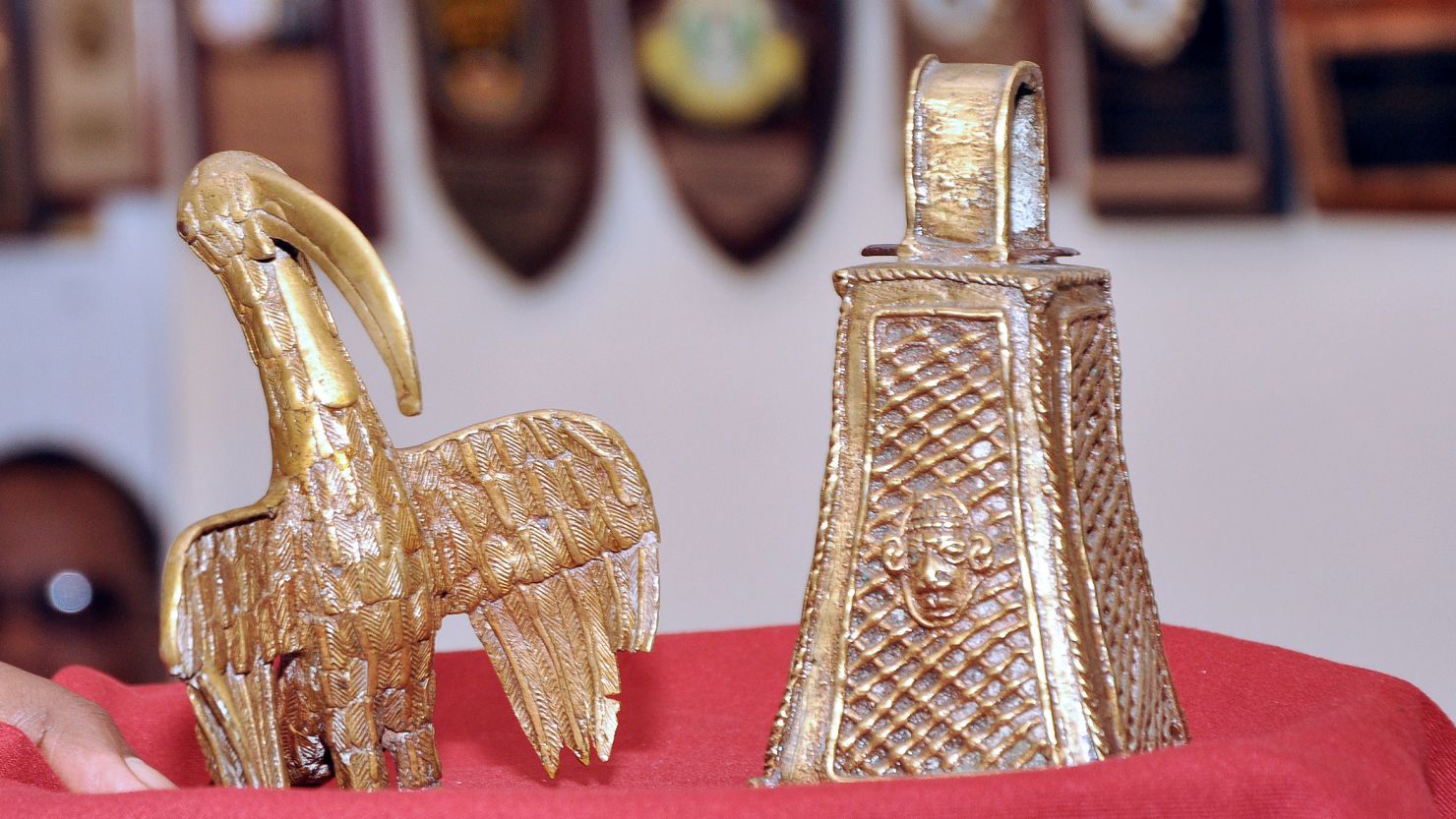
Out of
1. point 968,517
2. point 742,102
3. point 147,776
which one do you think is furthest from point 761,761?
point 742,102

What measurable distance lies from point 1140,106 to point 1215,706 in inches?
37.7

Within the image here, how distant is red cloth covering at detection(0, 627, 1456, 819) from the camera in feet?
2.32

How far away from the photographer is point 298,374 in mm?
885

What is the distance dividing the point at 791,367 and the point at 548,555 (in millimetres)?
1180

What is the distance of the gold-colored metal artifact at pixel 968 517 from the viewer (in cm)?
83

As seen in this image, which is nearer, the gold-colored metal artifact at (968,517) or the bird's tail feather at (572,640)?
the gold-colored metal artifact at (968,517)

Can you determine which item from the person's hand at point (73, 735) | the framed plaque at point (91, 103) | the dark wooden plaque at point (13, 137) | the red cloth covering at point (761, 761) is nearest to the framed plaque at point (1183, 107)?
the red cloth covering at point (761, 761)

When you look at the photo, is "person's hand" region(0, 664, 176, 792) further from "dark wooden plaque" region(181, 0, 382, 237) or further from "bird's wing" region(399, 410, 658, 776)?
"dark wooden plaque" region(181, 0, 382, 237)

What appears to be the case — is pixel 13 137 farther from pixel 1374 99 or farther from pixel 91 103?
pixel 1374 99

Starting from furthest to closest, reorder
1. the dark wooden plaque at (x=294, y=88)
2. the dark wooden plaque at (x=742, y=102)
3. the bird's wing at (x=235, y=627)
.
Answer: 1. the dark wooden plaque at (x=294, y=88)
2. the dark wooden plaque at (x=742, y=102)
3. the bird's wing at (x=235, y=627)

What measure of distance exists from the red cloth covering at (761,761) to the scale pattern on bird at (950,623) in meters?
0.09

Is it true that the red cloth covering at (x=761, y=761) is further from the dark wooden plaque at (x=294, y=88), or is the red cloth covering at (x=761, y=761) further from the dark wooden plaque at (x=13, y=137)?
the dark wooden plaque at (x=13, y=137)

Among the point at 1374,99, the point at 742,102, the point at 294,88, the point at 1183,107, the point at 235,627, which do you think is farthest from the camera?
the point at 294,88

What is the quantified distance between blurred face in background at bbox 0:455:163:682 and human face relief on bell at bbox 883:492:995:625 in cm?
196
